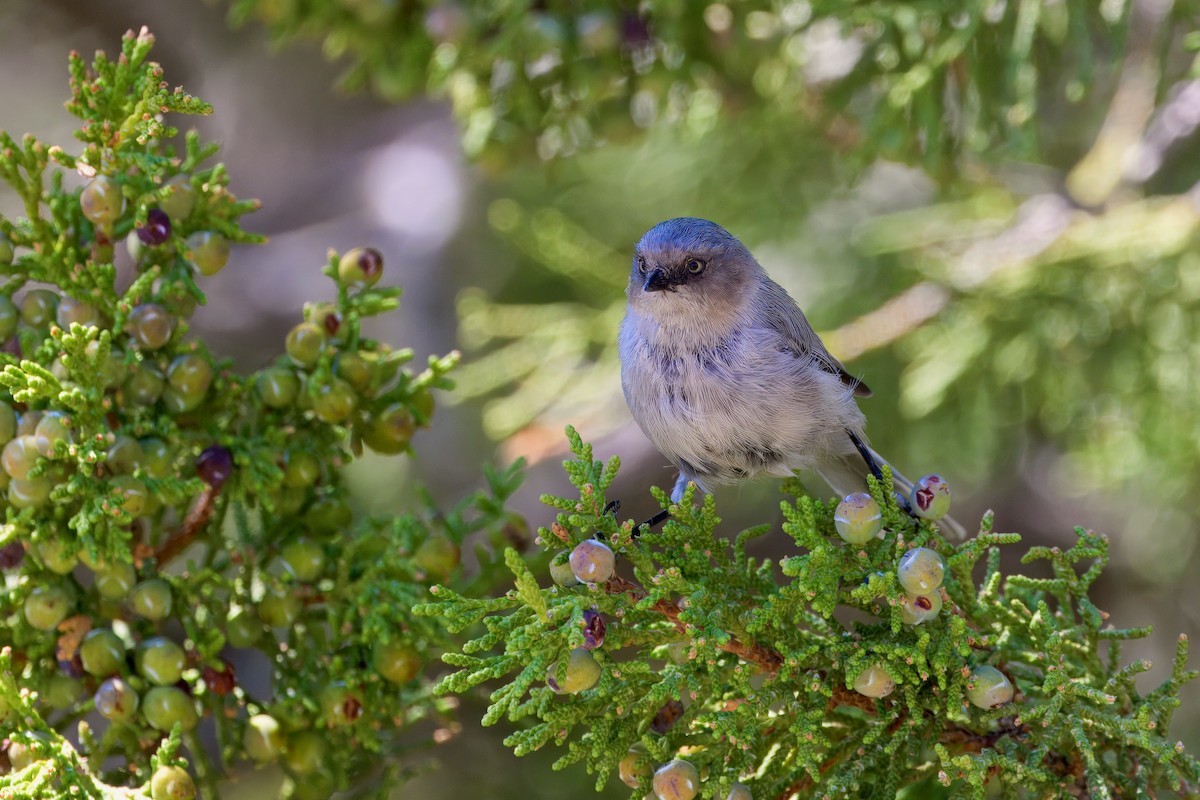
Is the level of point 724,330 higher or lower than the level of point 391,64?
lower

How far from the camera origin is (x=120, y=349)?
2.16 meters

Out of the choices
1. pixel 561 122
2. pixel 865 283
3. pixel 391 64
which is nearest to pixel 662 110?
pixel 561 122

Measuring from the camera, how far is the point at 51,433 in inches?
76.2

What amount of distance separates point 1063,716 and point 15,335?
2134mm

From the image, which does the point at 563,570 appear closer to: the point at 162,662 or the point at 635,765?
the point at 635,765

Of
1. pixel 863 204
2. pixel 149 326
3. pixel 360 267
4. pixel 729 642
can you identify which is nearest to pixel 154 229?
pixel 149 326

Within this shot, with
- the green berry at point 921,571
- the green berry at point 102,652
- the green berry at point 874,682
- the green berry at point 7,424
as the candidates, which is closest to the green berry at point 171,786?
the green berry at point 102,652

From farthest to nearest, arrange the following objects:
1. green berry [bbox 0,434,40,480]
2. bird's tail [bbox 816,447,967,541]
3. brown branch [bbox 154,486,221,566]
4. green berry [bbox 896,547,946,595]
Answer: bird's tail [bbox 816,447,967,541] → brown branch [bbox 154,486,221,566] → green berry [bbox 0,434,40,480] → green berry [bbox 896,547,946,595]

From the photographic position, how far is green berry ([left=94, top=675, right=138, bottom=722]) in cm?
202

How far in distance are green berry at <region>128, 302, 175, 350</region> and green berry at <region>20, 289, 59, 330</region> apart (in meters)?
0.18

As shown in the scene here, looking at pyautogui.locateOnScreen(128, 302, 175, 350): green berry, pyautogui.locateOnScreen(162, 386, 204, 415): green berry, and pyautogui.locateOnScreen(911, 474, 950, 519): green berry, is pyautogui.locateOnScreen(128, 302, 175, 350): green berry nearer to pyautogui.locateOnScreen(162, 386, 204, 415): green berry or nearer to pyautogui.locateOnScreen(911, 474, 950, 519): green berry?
pyautogui.locateOnScreen(162, 386, 204, 415): green berry

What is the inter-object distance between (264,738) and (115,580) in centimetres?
44

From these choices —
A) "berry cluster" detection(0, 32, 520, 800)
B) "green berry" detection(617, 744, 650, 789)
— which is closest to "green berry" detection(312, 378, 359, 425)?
"berry cluster" detection(0, 32, 520, 800)

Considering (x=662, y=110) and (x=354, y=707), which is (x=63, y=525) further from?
(x=662, y=110)
